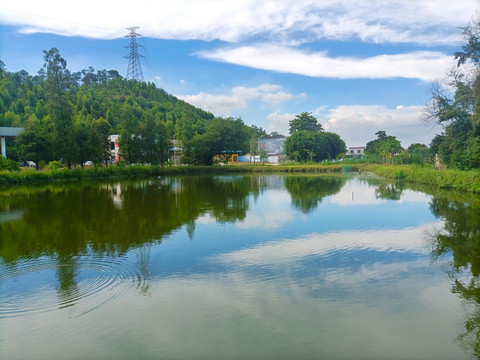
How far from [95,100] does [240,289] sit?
7154 centimetres

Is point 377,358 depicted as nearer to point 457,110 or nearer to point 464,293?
point 464,293

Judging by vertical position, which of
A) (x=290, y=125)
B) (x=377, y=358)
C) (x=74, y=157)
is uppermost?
(x=290, y=125)

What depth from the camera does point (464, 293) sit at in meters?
5.63

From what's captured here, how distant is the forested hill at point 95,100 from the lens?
5033cm

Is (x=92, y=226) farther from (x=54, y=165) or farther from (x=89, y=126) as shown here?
(x=89, y=126)

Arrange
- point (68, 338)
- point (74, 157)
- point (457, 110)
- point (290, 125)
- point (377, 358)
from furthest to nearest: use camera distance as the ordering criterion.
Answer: point (290, 125) < point (74, 157) < point (457, 110) < point (68, 338) < point (377, 358)

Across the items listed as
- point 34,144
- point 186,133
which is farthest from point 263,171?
point 34,144

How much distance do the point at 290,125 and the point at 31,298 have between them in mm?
82297

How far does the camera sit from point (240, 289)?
19.0 feet

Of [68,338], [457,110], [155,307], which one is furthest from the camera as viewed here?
[457,110]

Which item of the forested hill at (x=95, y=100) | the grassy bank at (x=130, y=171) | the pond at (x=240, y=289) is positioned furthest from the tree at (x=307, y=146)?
the pond at (x=240, y=289)

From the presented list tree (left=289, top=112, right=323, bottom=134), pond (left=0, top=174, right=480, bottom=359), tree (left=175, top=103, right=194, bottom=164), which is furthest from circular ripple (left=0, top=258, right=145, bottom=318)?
tree (left=289, top=112, right=323, bottom=134)

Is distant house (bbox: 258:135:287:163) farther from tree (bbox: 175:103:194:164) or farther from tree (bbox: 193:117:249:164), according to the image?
tree (bbox: 175:103:194:164)

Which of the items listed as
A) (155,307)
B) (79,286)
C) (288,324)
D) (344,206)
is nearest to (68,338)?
(155,307)
